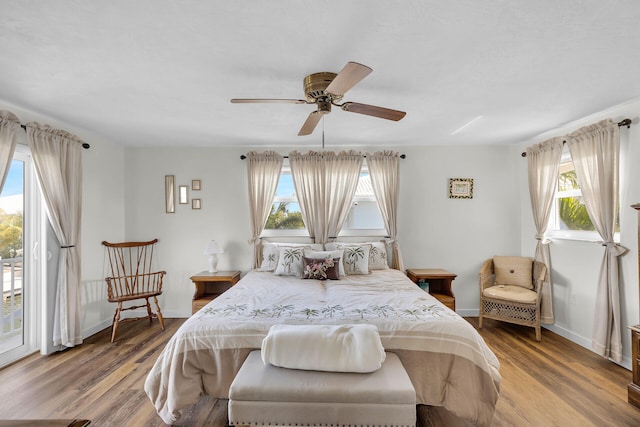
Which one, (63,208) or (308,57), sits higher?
(308,57)

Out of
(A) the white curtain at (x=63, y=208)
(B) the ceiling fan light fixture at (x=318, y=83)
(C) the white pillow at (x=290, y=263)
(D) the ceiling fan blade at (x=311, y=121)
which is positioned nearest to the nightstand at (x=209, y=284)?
(C) the white pillow at (x=290, y=263)

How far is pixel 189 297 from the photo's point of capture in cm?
415

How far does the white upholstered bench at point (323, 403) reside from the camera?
1.48m

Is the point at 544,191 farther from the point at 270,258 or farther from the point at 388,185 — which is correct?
the point at 270,258

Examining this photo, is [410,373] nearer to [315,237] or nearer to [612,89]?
[315,237]

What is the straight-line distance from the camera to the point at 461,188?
4.17 metres

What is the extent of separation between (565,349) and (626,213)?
1480 mm

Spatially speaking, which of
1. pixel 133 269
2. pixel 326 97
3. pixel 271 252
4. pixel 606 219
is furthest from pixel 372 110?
pixel 133 269

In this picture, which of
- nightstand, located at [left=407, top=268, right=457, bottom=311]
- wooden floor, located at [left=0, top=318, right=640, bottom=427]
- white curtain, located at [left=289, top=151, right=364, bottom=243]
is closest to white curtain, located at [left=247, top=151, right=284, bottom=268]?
white curtain, located at [left=289, top=151, right=364, bottom=243]

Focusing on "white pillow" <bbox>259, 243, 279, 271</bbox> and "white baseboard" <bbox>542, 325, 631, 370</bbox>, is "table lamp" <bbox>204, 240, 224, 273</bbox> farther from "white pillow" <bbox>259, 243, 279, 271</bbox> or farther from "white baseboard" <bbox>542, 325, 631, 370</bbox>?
"white baseboard" <bbox>542, 325, 631, 370</bbox>

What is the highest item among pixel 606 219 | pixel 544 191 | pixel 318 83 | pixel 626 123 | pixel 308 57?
pixel 308 57

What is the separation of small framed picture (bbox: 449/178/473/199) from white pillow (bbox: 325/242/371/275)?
153 centimetres

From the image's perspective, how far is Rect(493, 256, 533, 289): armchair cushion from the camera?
371 centimetres

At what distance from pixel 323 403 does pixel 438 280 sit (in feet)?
9.57
